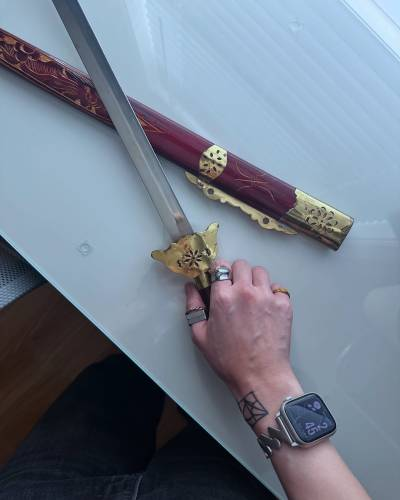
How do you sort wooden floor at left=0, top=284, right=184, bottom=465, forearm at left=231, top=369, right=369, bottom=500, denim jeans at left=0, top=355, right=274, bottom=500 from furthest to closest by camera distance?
wooden floor at left=0, top=284, right=184, bottom=465 → denim jeans at left=0, top=355, right=274, bottom=500 → forearm at left=231, top=369, right=369, bottom=500

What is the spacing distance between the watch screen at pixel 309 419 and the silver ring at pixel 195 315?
138 millimetres

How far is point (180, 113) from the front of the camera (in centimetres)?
54

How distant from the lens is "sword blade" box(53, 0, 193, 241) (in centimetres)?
49

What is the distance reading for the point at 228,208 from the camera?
549 mm

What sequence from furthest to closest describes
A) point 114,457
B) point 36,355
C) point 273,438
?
point 36,355 → point 114,457 → point 273,438

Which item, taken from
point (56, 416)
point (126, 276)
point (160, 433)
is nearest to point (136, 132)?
point (126, 276)

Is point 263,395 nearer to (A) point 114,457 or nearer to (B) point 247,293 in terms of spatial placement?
(B) point 247,293

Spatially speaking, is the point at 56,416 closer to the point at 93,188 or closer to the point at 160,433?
the point at 160,433

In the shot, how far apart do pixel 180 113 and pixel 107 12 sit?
147 mm

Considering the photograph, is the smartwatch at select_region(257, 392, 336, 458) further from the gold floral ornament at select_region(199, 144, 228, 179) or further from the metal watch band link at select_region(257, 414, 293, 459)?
the gold floral ornament at select_region(199, 144, 228, 179)

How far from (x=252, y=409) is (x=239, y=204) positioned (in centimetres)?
25

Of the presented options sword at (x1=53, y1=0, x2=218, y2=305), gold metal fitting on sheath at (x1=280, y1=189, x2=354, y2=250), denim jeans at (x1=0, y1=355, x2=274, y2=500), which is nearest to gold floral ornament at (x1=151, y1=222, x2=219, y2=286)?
sword at (x1=53, y1=0, x2=218, y2=305)

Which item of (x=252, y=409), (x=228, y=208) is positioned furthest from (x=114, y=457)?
(x=228, y=208)

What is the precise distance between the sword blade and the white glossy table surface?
2cm
